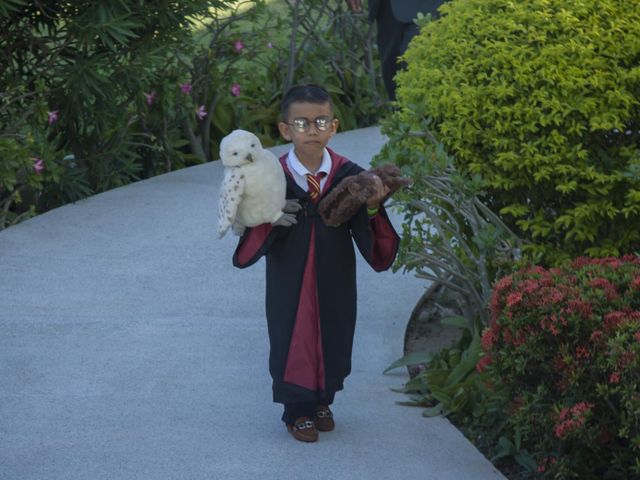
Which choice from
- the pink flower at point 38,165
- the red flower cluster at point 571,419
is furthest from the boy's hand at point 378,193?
the pink flower at point 38,165

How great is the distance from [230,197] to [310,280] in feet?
1.47

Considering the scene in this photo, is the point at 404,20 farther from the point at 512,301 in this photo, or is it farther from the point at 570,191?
the point at 512,301

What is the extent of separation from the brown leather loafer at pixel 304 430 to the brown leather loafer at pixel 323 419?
0.28 ft

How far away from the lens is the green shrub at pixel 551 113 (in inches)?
204

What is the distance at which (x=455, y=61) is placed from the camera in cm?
547

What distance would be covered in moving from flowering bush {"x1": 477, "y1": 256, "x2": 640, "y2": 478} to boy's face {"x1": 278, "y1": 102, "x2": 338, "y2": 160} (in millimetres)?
798

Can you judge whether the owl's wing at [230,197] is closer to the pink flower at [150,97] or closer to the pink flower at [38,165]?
the pink flower at [38,165]

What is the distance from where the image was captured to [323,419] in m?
4.92

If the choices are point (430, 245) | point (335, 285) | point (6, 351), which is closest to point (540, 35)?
point (430, 245)

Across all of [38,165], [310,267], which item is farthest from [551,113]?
[38,165]

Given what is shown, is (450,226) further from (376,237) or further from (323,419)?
(323,419)

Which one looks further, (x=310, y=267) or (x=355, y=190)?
(x=310, y=267)

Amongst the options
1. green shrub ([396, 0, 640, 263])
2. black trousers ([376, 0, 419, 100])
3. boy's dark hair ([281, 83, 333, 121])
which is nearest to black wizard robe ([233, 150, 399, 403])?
boy's dark hair ([281, 83, 333, 121])

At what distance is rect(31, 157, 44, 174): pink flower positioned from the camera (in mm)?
7434
